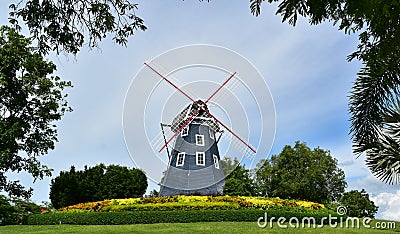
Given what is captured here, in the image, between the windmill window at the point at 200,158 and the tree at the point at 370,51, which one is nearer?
the tree at the point at 370,51

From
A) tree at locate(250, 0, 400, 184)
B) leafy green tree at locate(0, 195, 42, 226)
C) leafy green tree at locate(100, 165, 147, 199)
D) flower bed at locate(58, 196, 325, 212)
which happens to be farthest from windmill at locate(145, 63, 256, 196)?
tree at locate(250, 0, 400, 184)

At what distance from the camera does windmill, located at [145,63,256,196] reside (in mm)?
22344

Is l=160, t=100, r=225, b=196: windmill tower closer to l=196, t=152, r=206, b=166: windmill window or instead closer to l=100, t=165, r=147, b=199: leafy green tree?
l=196, t=152, r=206, b=166: windmill window

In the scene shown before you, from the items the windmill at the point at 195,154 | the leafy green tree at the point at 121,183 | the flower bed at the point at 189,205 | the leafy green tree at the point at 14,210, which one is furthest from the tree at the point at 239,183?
the leafy green tree at the point at 14,210

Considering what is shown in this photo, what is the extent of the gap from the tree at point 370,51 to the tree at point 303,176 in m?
21.7

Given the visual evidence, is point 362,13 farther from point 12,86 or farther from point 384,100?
point 12,86

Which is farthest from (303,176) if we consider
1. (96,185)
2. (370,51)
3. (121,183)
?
(370,51)

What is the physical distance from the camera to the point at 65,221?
13.7 m

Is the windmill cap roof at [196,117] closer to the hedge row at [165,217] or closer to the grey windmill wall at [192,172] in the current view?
the grey windmill wall at [192,172]

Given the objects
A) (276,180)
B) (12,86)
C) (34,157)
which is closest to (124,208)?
(34,157)

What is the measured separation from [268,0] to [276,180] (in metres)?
29.0

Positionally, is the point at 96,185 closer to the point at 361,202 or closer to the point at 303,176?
the point at 303,176

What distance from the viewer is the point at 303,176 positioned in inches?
1177

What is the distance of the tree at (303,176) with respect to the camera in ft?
97.5
